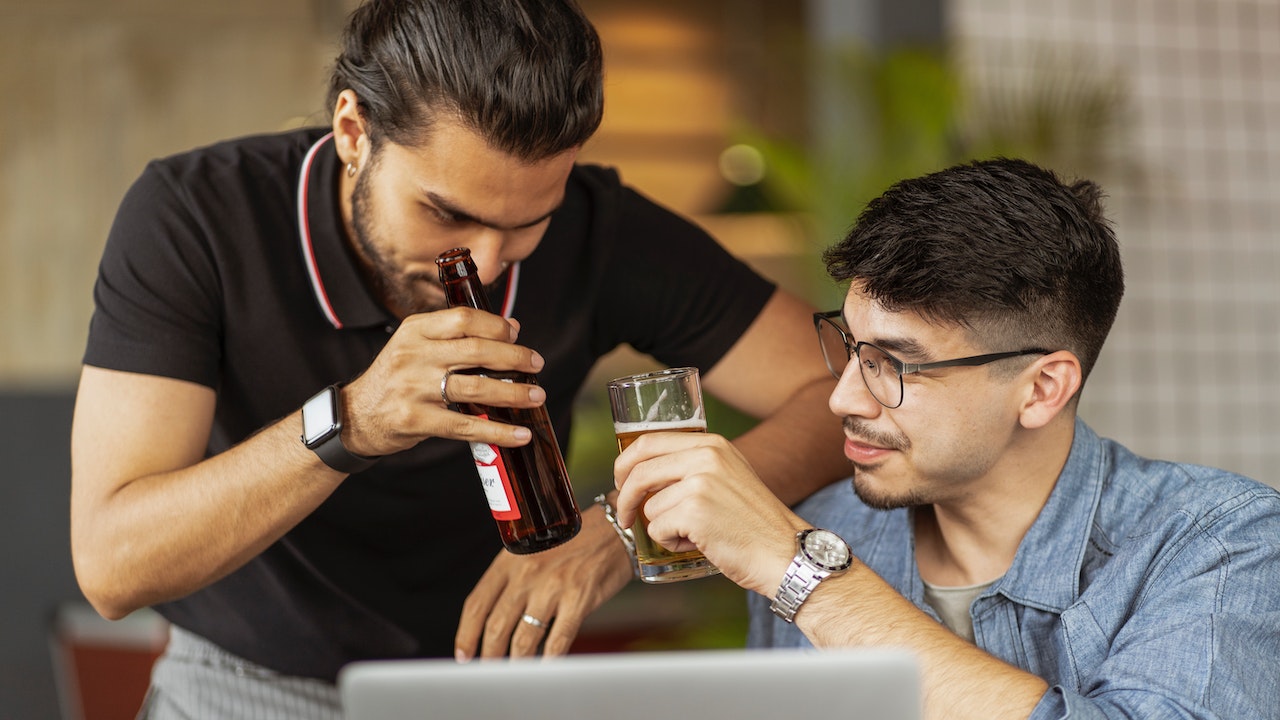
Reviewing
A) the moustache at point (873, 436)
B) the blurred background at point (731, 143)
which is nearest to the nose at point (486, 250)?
the moustache at point (873, 436)

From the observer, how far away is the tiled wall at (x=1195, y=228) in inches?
158

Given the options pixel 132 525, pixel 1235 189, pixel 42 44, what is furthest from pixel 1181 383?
pixel 42 44

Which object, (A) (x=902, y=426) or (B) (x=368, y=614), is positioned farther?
(B) (x=368, y=614)

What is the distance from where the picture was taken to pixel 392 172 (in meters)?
1.47

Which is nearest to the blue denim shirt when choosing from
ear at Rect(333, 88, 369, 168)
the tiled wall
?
ear at Rect(333, 88, 369, 168)

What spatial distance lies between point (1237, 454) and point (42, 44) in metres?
4.19

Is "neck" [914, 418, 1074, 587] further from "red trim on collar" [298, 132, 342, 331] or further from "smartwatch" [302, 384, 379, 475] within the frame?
"red trim on collar" [298, 132, 342, 331]

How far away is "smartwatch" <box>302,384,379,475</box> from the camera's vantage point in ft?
4.20

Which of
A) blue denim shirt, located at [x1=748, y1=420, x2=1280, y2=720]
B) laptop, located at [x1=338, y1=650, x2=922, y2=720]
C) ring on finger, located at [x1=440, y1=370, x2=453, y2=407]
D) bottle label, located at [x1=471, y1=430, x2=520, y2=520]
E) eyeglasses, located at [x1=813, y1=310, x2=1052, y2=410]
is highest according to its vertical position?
ring on finger, located at [x1=440, y1=370, x2=453, y2=407]

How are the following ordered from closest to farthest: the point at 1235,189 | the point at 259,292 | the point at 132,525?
the point at 132,525 < the point at 259,292 < the point at 1235,189

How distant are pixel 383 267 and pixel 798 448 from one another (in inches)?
24.3

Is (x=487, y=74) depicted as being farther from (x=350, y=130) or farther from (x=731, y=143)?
(x=731, y=143)

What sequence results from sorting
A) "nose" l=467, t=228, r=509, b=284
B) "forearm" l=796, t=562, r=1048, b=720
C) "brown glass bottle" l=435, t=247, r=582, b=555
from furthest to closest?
"nose" l=467, t=228, r=509, b=284, "brown glass bottle" l=435, t=247, r=582, b=555, "forearm" l=796, t=562, r=1048, b=720

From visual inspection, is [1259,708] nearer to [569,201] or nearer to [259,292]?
[569,201]
